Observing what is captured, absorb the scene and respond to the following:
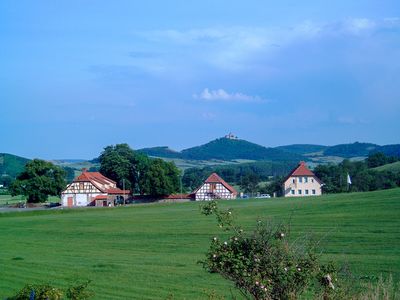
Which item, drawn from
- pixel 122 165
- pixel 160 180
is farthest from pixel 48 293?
pixel 122 165

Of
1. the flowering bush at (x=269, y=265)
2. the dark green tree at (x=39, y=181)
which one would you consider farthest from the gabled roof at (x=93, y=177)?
the flowering bush at (x=269, y=265)

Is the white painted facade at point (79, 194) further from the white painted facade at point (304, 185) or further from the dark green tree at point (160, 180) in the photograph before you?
the white painted facade at point (304, 185)

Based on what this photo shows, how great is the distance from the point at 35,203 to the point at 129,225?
189ft

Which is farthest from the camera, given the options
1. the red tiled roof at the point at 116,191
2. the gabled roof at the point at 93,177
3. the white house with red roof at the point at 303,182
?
the white house with red roof at the point at 303,182

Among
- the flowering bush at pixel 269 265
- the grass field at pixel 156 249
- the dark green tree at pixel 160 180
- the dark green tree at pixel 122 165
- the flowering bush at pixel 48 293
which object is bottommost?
the grass field at pixel 156 249

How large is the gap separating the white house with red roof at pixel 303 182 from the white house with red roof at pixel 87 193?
31.4 m

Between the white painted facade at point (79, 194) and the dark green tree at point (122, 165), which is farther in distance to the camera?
the dark green tree at point (122, 165)

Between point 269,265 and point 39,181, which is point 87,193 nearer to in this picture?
point 39,181

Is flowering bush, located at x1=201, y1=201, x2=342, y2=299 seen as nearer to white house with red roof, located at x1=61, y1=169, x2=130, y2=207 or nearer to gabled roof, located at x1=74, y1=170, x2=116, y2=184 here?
white house with red roof, located at x1=61, y1=169, x2=130, y2=207

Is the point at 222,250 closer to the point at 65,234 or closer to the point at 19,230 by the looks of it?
the point at 65,234

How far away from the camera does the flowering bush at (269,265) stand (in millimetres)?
8219

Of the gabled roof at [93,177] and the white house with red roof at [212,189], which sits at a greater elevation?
the gabled roof at [93,177]

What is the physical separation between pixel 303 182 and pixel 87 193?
39.7 metres

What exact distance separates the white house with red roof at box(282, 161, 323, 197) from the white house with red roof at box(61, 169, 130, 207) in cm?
3135
